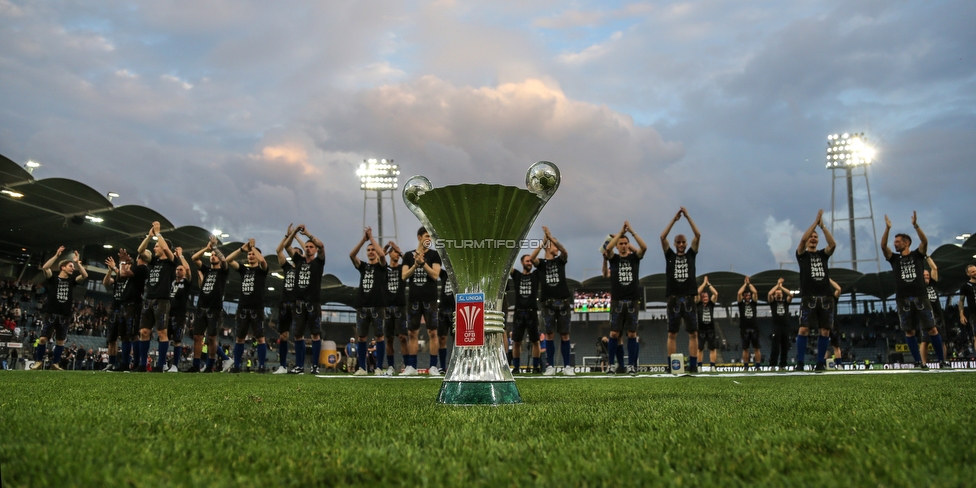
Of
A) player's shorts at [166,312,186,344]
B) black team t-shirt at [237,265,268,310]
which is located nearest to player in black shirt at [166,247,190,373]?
player's shorts at [166,312,186,344]

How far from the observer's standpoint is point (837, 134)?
37.0m

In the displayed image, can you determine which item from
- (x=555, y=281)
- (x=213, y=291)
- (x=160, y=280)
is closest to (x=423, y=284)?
(x=555, y=281)

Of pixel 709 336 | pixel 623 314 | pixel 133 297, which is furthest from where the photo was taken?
pixel 709 336

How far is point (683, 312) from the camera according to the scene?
9367 millimetres

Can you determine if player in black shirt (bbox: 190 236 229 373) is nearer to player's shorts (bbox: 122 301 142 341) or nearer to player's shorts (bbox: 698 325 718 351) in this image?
player's shorts (bbox: 122 301 142 341)

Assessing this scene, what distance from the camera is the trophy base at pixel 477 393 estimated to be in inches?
121

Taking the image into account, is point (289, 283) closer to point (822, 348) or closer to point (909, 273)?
point (822, 348)

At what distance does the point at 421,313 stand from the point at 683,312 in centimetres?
432

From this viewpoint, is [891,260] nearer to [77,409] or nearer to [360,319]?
[360,319]

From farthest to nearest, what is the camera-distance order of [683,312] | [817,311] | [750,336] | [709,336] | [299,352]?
[709,336] < [750,336] < [299,352] < [817,311] < [683,312]

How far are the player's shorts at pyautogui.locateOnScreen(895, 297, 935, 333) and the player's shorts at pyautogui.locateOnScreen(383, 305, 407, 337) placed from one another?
26.8 feet

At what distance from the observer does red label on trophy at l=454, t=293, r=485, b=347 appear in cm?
321

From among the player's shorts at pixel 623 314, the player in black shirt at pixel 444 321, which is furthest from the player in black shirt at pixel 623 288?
the player in black shirt at pixel 444 321

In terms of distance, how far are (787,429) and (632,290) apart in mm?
7910
